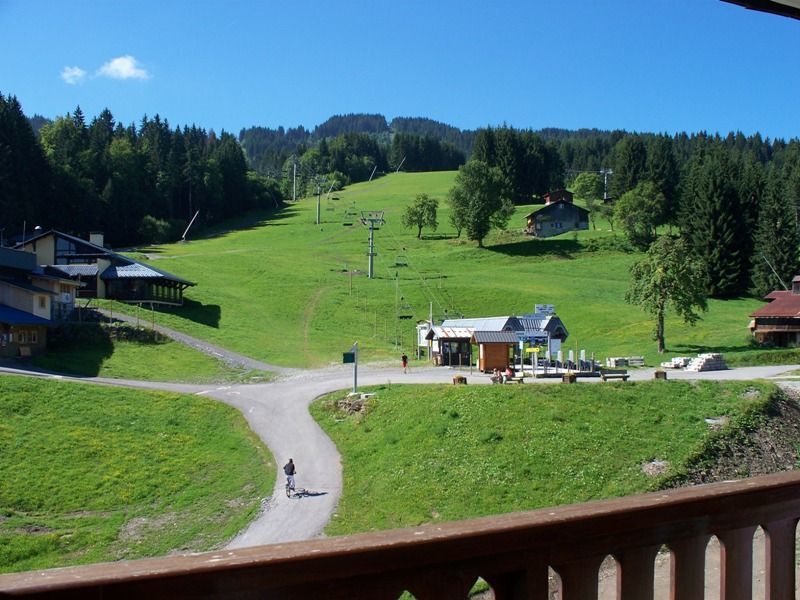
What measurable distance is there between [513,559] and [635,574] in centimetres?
66

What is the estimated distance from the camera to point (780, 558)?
3637mm

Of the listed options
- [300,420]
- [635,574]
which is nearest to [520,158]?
[300,420]

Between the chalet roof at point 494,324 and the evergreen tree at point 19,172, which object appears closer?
the chalet roof at point 494,324

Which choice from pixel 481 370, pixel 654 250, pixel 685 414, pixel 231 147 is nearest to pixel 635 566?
pixel 685 414

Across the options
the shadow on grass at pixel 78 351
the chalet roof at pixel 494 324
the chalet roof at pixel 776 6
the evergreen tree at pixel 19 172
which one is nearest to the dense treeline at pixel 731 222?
the chalet roof at pixel 494 324

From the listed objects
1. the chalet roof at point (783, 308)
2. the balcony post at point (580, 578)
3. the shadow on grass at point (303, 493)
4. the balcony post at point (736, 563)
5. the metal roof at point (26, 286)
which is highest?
the metal roof at point (26, 286)

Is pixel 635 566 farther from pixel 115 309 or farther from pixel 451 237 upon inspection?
pixel 451 237

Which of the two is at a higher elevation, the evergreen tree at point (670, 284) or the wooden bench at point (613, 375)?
the evergreen tree at point (670, 284)

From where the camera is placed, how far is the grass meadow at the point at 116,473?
22.3 meters

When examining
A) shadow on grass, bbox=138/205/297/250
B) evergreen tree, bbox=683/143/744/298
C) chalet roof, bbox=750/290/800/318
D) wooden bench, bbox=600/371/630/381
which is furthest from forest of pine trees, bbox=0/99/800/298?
wooden bench, bbox=600/371/630/381

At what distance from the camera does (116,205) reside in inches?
4043

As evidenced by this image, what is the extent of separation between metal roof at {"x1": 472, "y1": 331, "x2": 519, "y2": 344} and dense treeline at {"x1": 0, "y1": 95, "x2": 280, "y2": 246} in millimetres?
62015

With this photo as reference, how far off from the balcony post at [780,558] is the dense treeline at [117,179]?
91837 millimetres

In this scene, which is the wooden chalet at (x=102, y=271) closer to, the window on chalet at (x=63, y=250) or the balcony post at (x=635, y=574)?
the window on chalet at (x=63, y=250)
